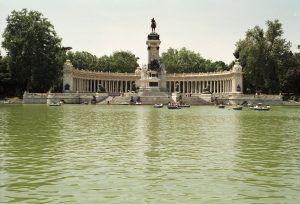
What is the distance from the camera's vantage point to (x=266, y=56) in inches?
4429

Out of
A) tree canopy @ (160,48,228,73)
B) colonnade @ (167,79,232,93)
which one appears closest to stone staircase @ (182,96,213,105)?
colonnade @ (167,79,232,93)

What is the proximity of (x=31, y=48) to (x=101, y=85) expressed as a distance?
24.3 meters

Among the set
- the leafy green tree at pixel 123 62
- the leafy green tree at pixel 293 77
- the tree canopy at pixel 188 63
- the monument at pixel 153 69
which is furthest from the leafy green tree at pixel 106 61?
the leafy green tree at pixel 293 77

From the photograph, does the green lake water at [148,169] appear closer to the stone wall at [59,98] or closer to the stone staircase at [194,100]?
the stone staircase at [194,100]

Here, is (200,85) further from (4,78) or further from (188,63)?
(4,78)

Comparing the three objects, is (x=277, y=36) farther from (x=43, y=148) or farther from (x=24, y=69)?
(x=43, y=148)

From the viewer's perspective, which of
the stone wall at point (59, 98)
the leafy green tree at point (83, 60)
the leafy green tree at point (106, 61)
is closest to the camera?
the stone wall at point (59, 98)

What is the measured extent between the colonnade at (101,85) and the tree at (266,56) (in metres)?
35.2

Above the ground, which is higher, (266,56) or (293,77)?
(266,56)

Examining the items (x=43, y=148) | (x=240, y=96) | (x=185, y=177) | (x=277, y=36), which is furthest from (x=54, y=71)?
(x=185, y=177)

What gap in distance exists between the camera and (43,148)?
22.4 m

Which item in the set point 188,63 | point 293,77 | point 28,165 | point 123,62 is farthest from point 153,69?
point 28,165

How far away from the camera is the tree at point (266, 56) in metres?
112

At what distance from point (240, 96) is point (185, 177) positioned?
9254 centimetres
